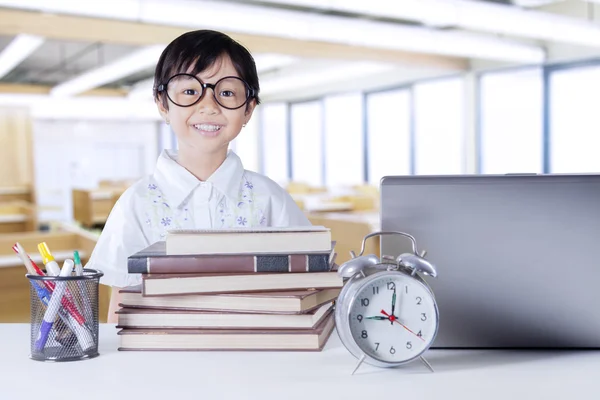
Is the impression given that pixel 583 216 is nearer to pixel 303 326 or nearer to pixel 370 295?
pixel 370 295

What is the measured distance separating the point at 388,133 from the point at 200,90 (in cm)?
934

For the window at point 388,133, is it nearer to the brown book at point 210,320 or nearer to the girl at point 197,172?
the girl at point 197,172

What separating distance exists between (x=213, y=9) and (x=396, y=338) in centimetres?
416

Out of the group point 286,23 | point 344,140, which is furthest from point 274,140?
point 286,23

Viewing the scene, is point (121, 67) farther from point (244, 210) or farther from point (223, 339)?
point (223, 339)

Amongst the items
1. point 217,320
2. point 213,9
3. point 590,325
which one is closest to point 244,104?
point 217,320

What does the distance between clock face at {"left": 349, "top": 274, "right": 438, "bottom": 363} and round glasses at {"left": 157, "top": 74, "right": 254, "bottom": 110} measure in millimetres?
615

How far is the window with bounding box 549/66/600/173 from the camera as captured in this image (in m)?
7.66

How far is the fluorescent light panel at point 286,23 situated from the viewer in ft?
14.8

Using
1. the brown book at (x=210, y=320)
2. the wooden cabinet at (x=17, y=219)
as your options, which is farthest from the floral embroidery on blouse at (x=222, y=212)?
the wooden cabinet at (x=17, y=219)

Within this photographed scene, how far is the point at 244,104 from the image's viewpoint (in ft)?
4.83

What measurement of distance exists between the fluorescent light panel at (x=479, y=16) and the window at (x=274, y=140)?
7.52m

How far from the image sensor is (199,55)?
1443mm

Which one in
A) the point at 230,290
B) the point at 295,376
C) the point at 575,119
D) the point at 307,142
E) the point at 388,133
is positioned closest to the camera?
the point at 295,376
